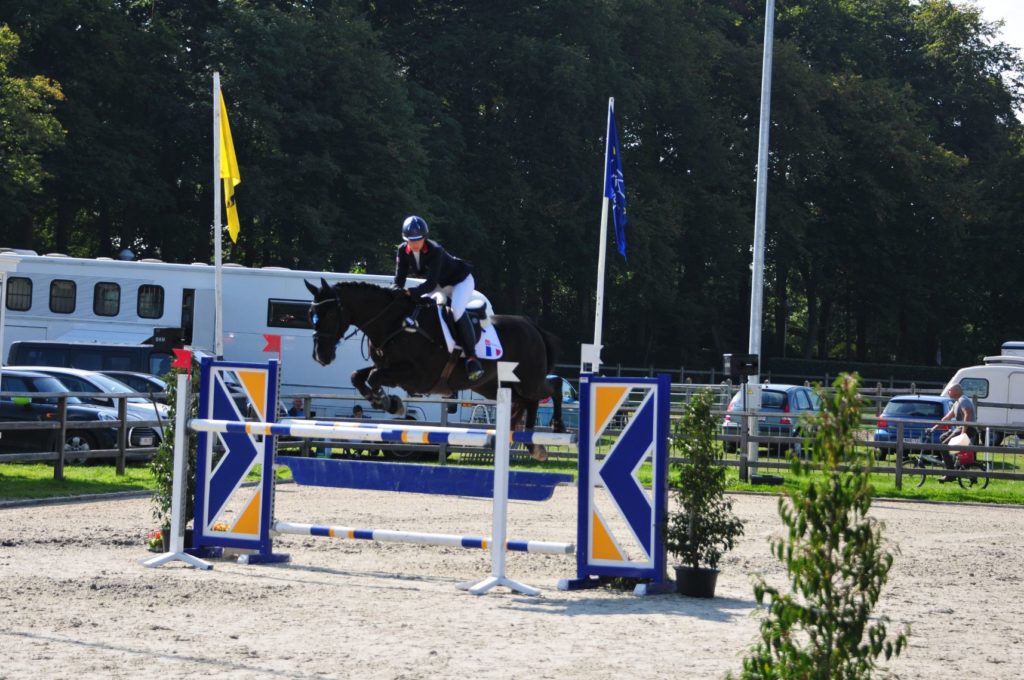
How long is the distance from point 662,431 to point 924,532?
6.51 meters

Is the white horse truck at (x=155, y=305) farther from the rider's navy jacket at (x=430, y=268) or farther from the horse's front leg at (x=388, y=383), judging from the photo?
the horse's front leg at (x=388, y=383)

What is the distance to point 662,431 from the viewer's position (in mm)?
9648

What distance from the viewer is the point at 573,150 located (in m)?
44.7

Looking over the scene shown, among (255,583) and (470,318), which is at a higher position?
(470,318)

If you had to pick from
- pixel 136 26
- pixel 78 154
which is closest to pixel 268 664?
pixel 78 154

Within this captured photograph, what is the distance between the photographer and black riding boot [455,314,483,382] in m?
10.4

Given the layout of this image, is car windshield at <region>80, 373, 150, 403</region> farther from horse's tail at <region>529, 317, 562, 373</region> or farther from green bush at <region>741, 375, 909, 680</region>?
green bush at <region>741, 375, 909, 680</region>

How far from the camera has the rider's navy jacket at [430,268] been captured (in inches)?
412

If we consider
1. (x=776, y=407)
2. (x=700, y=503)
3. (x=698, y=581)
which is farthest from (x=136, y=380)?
(x=698, y=581)

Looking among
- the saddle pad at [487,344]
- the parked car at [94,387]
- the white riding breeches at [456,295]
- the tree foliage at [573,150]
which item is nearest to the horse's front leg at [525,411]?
the saddle pad at [487,344]

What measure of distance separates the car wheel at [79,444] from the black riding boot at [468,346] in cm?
1036

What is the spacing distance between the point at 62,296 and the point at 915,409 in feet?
58.4

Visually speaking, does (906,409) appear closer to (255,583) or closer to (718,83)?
(255,583)

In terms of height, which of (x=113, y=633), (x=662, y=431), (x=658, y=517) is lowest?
(x=113, y=633)
